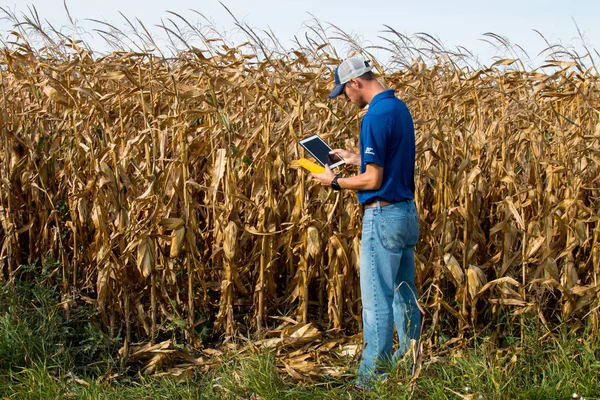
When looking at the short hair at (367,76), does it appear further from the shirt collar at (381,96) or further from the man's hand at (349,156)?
the man's hand at (349,156)

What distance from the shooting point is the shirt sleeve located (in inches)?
148

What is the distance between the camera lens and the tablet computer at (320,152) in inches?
161

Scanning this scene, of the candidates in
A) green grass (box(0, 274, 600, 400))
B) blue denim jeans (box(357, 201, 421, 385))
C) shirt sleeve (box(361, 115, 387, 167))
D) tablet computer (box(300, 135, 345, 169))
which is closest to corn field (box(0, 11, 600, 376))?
green grass (box(0, 274, 600, 400))

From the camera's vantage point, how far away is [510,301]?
15.3 feet

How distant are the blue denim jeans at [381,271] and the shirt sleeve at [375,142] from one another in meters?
0.30

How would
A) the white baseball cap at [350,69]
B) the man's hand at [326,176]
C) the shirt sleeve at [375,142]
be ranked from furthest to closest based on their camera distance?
the man's hand at [326,176] < the white baseball cap at [350,69] < the shirt sleeve at [375,142]

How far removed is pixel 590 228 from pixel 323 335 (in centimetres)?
203

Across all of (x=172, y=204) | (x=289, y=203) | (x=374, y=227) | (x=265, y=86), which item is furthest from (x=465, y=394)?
(x=265, y=86)

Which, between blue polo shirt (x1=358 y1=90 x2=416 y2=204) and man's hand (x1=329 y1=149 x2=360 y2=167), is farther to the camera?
man's hand (x1=329 y1=149 x2=360 y2=167)

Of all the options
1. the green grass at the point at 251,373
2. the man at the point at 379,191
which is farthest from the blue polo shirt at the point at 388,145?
the green grass at the point at 251,373

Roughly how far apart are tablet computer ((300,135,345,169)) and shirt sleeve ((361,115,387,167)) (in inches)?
13.2

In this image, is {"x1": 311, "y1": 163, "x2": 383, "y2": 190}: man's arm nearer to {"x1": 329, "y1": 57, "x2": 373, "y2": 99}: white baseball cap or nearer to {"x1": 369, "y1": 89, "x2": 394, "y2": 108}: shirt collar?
{"x1": 369, "y1": 89, "x2": 394, "y2": 108}: shirt collar

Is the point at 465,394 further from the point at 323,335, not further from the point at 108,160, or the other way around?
the point at 108,160

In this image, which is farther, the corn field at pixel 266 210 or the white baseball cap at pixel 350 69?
the corn field at pixel 266 210
